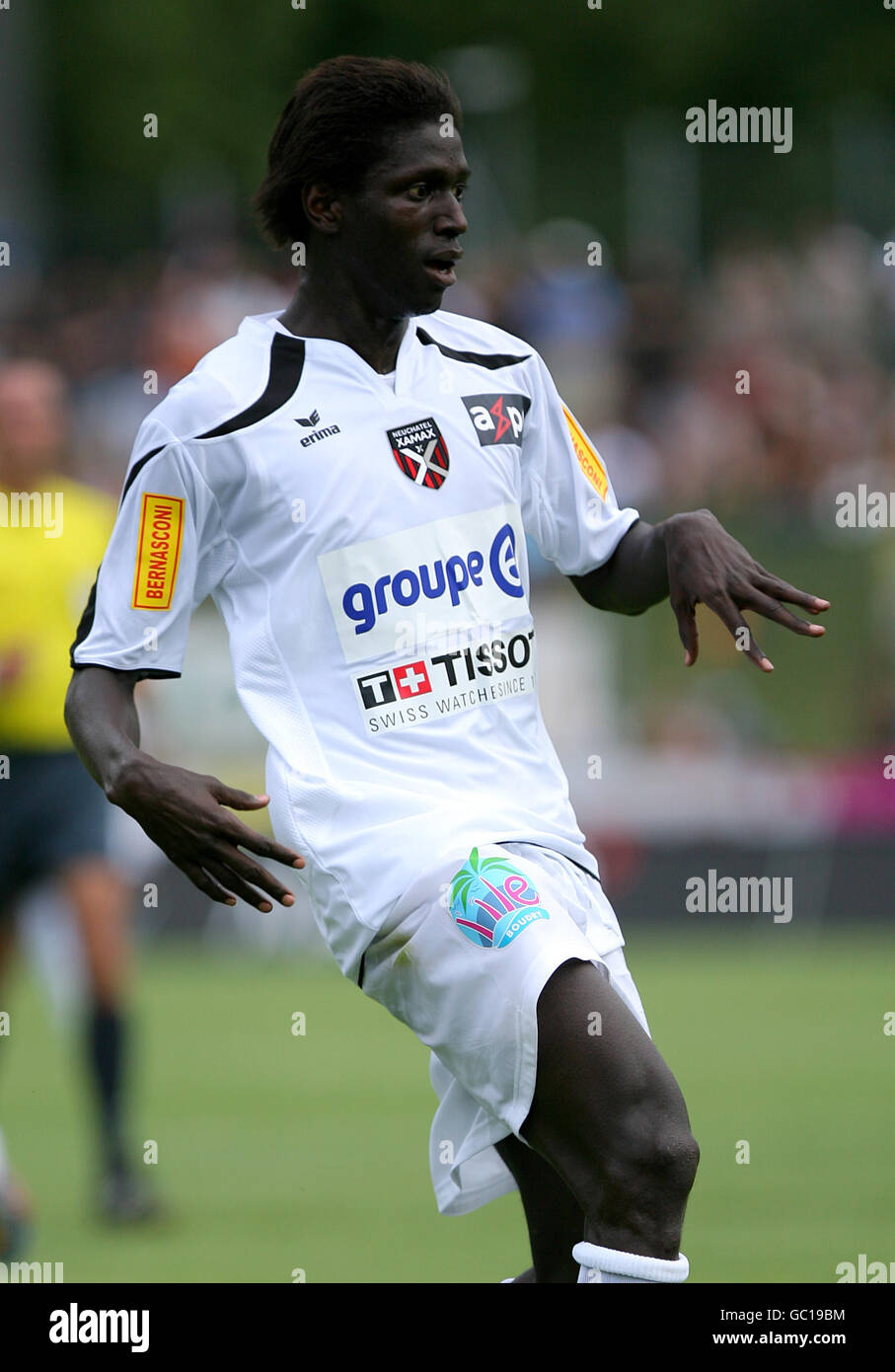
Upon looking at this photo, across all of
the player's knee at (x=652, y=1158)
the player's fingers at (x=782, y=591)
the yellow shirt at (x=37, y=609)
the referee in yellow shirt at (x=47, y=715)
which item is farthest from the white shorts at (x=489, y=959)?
the yellow shirt at (x=37, y=609)

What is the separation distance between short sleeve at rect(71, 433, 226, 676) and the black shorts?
12.3ft

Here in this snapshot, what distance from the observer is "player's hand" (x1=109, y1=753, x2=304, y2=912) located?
425cm

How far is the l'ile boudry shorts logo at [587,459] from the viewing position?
5273mm

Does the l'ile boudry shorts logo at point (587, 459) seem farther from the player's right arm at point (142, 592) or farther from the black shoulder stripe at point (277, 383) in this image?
the player's right arm at point (142, 592)

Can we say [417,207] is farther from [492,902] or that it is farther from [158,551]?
[492,902]

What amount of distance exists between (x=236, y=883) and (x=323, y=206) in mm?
1524

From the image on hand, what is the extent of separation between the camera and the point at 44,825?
8.43 metres

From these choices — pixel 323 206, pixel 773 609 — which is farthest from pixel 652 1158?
pixel 323 206

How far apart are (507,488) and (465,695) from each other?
0.48 metres

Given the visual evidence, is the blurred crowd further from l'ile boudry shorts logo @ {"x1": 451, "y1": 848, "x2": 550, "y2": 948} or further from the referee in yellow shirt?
Result: l'ile boudry shorts logo @ {"x1": 451, "y1": 848, "x2": 550, "y2": 948}
